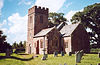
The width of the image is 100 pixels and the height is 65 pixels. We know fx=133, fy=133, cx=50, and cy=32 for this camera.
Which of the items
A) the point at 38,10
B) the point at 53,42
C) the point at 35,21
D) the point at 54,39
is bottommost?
the point at 53,42

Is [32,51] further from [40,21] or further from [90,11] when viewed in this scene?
[90,11]

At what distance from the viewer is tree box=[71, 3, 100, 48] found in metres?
39.3

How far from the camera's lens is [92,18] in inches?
1597

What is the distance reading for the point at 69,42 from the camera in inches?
1286

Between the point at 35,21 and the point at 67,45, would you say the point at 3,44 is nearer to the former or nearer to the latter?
the point at 35,21

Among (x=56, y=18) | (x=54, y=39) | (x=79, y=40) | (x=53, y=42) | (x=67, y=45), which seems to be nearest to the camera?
(x=53, y=42)

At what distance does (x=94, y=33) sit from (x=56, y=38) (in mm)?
14989

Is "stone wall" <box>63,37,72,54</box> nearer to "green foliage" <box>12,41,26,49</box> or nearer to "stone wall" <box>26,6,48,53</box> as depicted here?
Answer: "stone wall" <box>26,6,48,53</box>

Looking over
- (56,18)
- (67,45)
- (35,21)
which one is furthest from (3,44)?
(56,18)

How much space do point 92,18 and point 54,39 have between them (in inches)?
590

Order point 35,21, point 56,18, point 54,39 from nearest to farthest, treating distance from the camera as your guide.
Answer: point 54,39 < point 35,21 < point 56,18

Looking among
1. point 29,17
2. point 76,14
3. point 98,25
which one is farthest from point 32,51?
point 98,25

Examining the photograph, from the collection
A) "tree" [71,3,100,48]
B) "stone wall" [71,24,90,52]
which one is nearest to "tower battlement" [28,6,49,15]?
"tree" [71,3,100,48]

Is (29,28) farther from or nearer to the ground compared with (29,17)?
nearer to the ground
